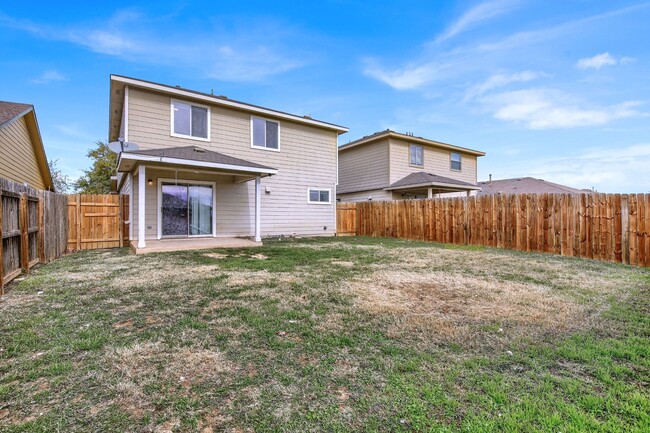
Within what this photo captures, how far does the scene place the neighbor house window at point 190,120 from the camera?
10.4 m

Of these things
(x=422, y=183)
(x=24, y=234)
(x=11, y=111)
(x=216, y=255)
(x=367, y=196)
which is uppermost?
(x=11, y=111)

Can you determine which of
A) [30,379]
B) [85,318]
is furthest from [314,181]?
[30,379]

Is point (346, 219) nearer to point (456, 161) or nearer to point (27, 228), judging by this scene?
point (456, 161)

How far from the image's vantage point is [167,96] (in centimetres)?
1011

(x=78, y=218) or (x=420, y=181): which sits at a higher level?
(x=420, y=181)

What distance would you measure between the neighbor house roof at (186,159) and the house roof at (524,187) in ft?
61.7

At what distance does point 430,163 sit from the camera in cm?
1825

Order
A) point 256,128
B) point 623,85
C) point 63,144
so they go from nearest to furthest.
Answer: point 623,85 → point 256,128 → point 63,144

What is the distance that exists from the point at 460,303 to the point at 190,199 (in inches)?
377

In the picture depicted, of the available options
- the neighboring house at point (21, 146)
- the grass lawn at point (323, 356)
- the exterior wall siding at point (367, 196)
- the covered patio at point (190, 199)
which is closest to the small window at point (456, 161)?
the exterior wall siding at point (367, 196)

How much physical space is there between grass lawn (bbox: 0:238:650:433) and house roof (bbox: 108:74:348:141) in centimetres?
690

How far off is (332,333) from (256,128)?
1082 cm

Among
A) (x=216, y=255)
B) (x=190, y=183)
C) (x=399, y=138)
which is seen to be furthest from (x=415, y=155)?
(x=216, y=255)

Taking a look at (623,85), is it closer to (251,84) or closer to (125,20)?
(251,84)
